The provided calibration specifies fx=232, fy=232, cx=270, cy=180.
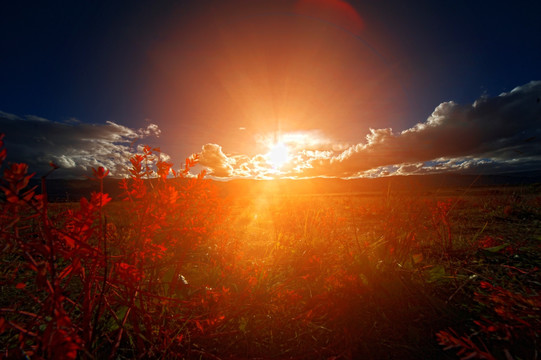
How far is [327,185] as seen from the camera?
16688 centimetres

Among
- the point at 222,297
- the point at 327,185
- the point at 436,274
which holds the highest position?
the point at 222,297

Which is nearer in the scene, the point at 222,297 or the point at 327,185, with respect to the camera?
the point at 222,297

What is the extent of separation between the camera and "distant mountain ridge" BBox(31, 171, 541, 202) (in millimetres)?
4078

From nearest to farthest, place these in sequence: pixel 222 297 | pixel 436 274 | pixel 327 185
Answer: pixel 222 297
pixel 436 274
pixel 327 185

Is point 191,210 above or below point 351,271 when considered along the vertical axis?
above

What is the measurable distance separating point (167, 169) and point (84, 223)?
2.80 feet

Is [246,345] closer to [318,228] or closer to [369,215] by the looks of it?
[318,228]

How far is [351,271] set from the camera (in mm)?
2684

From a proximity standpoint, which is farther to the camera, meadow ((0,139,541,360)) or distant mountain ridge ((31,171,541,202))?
distant mountain ridge ((31,171,541,202))

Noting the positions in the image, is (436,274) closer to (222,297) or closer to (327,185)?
(222,297)

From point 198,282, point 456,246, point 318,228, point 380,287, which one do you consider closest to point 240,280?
point 198,282

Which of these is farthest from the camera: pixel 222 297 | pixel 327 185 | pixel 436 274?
pixel 327 185

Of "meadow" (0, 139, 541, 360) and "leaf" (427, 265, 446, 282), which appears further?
"leaf" (427, 265, 446, 282)

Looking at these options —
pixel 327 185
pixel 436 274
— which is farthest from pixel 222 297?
pixel 327 185
